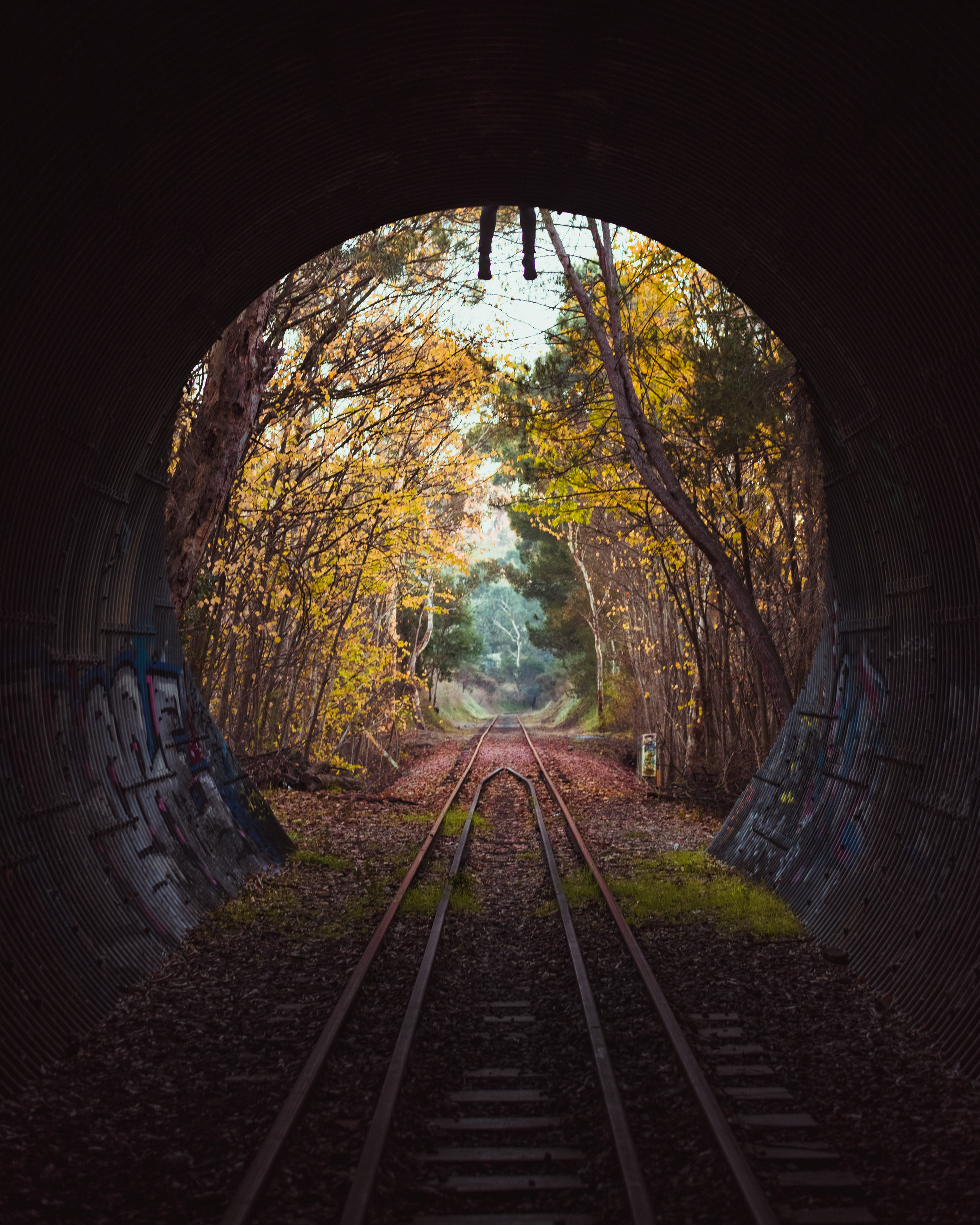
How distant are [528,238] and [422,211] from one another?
0.89 metres

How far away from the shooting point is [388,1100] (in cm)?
444

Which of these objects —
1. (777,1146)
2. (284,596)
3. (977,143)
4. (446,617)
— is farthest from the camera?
(446,617)

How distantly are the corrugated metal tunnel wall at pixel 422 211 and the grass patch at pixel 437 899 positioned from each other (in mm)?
1637

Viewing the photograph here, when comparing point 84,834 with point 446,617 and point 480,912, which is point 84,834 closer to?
point 480,912

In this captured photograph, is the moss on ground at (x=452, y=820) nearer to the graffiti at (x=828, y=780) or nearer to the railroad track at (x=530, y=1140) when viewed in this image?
the graffiti at (x=828, y=780)

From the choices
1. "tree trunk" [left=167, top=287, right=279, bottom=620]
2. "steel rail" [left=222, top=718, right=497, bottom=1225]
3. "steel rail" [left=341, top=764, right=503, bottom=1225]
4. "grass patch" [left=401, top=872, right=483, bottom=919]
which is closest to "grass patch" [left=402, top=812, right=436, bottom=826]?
"grass patch" [left=401, top=872, right=483, bottom=919]

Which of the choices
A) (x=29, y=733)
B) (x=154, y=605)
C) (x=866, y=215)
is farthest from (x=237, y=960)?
(x=866, y=215)

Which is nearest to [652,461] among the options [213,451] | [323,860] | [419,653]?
[213,451]

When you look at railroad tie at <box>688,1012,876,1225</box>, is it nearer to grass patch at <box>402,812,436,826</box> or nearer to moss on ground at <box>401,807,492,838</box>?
moss on ground at <box>401,807,492,838</box>

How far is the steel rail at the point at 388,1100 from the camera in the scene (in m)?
3.60

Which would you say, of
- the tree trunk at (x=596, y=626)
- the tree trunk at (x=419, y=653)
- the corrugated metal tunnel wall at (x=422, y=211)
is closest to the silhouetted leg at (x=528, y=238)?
the corrugated metal tunnel wall at (x=422, y=211)

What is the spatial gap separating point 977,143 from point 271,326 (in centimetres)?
979

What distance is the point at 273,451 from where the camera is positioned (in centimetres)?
1385

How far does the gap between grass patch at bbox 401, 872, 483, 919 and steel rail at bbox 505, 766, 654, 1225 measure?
908 mm
